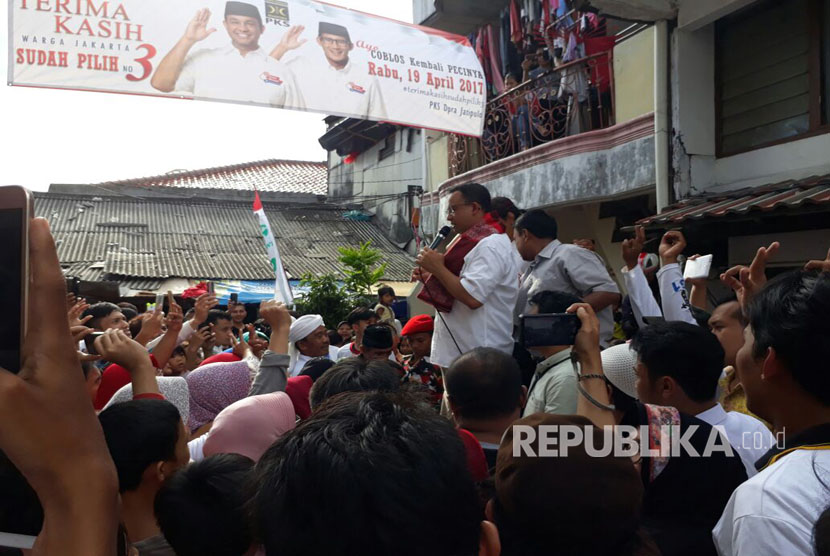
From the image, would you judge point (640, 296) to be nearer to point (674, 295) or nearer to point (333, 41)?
point (674, 295)

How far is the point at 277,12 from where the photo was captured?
6.29 metres

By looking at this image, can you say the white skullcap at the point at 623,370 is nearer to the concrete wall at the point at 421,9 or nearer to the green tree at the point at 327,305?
the green tree at the point at 327,305

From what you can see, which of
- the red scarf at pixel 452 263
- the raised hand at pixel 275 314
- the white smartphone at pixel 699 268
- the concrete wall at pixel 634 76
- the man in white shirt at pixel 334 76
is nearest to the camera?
the raised hand at pixel 275 314

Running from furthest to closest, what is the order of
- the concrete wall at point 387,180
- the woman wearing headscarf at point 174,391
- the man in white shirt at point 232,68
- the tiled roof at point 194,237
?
the concrete wall at point 387,180, the tiled roof at point 194,237, the man in white shirt at point 232,68, the woman wearing headscarf at point 174,391

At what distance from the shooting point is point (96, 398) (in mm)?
3674

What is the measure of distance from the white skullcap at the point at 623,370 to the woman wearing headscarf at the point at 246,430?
128cm

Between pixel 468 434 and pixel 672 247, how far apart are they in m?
2.12

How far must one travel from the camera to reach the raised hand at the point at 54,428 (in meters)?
0.92

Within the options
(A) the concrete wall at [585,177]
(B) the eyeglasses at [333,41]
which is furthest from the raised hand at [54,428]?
(A) the concrete wall at [585,177]

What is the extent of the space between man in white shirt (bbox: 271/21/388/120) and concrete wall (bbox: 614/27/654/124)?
3.04 metres

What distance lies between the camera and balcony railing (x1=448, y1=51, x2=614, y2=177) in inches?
334

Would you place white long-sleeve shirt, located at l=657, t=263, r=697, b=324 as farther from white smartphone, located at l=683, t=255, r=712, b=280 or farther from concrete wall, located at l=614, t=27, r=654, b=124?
concrete wall, located at l=614, t=27, r=654, b=124

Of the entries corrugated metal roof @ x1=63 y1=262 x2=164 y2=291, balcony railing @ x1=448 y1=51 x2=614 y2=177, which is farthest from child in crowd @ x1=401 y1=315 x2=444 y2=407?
corrugated metal roof @ x1=63 y1=262 x2=164 y2=291

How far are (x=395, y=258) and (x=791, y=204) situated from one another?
1522 centimetres
